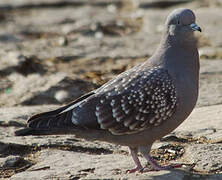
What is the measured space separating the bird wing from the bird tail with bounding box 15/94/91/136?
70mm

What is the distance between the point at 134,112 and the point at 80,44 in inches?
179

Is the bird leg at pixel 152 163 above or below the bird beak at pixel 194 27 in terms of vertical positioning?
below

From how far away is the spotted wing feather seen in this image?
4535 millimetres

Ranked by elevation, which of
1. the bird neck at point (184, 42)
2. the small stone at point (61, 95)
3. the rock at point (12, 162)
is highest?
the bird neck at point (184, 42)

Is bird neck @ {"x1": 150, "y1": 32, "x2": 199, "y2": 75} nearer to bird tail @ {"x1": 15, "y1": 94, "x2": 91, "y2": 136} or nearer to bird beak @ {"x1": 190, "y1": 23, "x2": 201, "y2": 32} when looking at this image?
bird beak @ {"x1": 190, "y1": 23, "x2": 201, "y2": 32}

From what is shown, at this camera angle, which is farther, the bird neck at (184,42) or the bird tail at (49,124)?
the bird neck at (184,42)

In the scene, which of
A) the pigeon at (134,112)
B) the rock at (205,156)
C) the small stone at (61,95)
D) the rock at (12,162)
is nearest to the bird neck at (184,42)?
the pigeon at (134,112)

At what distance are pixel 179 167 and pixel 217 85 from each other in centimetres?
230

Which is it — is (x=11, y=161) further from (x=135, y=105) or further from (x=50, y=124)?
(x=135, y=105)

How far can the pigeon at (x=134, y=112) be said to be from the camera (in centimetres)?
453

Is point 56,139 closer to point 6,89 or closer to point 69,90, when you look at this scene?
point 69,90

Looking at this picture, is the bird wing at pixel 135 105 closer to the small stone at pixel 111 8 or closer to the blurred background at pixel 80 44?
the blurred background at pixel 80 44

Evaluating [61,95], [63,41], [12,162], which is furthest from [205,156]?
[63,41]

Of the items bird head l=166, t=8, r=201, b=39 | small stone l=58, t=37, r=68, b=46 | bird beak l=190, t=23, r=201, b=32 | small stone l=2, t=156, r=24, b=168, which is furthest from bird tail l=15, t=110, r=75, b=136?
small stone l=58, t=37, r=68, b=46
